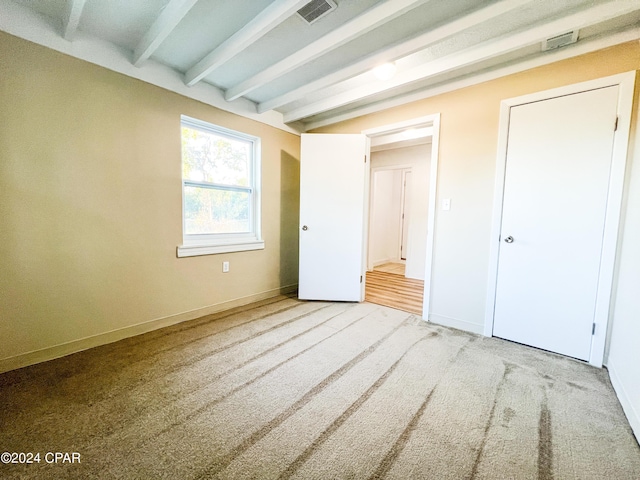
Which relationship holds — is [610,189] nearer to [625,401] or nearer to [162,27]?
[625,401]

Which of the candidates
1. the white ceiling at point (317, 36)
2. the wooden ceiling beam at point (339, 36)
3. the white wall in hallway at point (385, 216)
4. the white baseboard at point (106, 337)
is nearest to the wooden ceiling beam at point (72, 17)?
the white ceiling at point (317, 36)

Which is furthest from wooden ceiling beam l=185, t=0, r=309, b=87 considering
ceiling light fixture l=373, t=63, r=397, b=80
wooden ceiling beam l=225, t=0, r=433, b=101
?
ceiling light fixture l=373, t=63, r=397, b=80

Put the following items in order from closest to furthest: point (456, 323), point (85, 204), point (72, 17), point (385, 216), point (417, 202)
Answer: point (72, 17)
point (85, 204)
point (456, 323)
point (417, 202)
point (385, 216)

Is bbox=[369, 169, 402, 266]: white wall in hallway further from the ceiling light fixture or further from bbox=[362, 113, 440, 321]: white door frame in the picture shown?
the ceiling light fixture

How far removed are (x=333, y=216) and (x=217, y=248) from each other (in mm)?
1412

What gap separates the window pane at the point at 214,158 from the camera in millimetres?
2584

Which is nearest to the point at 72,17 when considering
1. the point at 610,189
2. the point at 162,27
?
the point at 162,27

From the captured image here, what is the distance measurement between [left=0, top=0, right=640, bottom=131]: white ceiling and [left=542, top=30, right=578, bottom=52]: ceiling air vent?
49 millimetres

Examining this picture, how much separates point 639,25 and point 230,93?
3.20m

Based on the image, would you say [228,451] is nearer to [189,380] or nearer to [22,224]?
[189,380]

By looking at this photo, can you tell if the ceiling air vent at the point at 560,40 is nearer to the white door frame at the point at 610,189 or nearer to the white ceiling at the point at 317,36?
the white ceiling at the point at 317,36

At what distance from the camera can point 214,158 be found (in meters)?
2.80

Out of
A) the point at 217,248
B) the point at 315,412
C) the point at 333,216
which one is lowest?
the point at 315,412

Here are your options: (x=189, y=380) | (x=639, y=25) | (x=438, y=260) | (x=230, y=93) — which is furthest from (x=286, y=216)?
(x=639, y=25)
